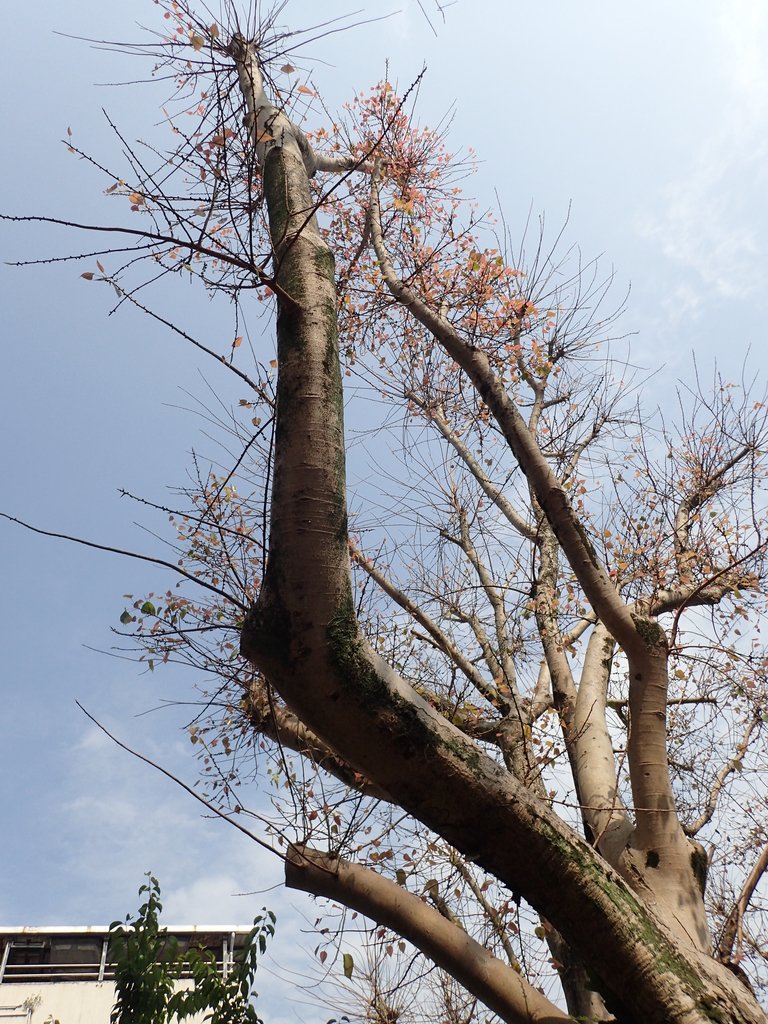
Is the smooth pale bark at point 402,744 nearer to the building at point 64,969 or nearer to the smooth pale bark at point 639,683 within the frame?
the smooth pale bark at point 639,683

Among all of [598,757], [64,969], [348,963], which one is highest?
[64,969]

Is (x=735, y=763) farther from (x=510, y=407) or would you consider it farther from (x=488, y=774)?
(x=488, y=774)

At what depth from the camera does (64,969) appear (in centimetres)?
1327

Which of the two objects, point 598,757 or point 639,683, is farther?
point 598,757

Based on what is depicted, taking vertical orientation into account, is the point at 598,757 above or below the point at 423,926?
above

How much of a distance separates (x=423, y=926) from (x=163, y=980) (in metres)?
3.26

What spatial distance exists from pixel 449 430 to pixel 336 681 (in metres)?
5.07

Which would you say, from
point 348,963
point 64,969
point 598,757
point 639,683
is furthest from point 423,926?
point 64,969

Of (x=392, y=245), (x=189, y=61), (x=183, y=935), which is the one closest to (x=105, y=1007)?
(x=183, y=935)

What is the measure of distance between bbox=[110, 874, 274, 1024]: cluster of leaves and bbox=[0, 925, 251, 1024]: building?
8.35 metres

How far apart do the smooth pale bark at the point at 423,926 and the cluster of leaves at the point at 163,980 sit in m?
2.86

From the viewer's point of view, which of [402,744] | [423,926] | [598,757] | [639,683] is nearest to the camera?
[402,744]

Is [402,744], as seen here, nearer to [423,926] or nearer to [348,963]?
[423,926]

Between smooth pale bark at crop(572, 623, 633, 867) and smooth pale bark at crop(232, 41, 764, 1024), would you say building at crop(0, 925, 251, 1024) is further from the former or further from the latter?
smooth pale bark at crop(232, 41, 764, 1024)
